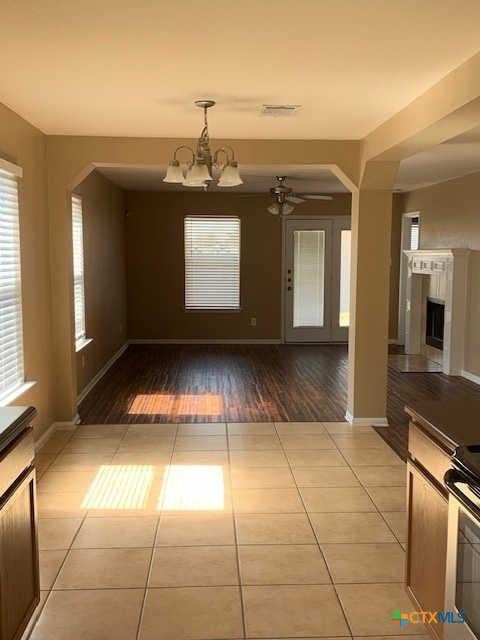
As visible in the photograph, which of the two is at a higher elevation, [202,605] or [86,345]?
[86,345]

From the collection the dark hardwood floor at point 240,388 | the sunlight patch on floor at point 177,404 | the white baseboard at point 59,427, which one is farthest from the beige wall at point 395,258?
the white baseboard at point 59,427

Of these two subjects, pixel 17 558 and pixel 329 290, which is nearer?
pixel 17 558

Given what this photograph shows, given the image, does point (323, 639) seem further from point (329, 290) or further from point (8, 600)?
point (329, 290)

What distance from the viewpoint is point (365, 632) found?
248 centimetres

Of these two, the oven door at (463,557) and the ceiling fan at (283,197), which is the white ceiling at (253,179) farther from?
the oven door at (463,557)

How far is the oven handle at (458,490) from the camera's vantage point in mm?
1778

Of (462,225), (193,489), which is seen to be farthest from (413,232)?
(193,489)

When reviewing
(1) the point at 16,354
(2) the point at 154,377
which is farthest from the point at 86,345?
(1) the point at 16,354

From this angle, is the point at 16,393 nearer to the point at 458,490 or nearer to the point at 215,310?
the point at 458,490

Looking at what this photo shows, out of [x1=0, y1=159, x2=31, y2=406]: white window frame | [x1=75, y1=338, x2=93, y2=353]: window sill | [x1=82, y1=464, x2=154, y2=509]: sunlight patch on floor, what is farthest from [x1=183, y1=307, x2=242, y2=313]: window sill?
[x1=82, y1=464, x2=154, y2=509]: sunlight patch on floor

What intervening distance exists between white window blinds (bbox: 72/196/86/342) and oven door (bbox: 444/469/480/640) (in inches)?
191

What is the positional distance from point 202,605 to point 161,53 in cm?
251

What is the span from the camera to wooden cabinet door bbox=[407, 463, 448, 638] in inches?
84.6

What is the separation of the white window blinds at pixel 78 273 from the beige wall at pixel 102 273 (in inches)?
5.4
